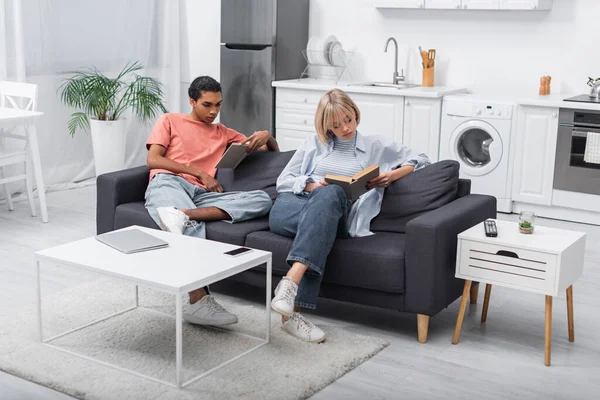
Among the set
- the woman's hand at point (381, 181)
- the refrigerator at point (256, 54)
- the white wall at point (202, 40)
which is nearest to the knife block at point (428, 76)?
the refrigerator at point (256, 54)

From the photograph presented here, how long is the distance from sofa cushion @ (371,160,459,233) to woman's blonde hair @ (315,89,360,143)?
1.23 ft

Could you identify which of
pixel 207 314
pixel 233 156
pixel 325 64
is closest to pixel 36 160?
pixel 233 156

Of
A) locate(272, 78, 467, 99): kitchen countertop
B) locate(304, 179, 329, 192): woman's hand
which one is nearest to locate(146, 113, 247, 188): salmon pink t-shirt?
locate(304, 179, 329, 192): woman's hand

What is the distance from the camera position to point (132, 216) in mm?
3799

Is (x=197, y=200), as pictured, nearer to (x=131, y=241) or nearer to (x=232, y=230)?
(x=232, y=230)

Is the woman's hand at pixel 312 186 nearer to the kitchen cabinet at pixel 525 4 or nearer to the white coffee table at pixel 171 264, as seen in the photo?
the white coffee table at pixel 171 264

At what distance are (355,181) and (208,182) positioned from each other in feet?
2.98

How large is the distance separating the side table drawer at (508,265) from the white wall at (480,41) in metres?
2.96

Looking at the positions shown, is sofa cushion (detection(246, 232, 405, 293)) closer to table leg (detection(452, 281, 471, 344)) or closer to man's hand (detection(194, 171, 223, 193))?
table leg (detection(452, 281, 471, 344))

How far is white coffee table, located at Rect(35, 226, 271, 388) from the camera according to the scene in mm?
2748

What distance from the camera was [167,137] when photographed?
4012 millimetres

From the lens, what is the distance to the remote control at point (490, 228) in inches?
124

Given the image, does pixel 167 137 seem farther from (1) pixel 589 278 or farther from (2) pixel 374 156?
(1) pixel 589 278

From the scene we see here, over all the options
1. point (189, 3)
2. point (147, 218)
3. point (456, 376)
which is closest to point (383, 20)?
point (189, 3)
